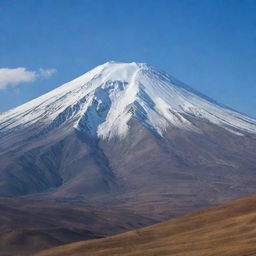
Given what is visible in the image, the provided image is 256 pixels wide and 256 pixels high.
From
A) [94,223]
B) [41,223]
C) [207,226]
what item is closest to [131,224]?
[94,223]

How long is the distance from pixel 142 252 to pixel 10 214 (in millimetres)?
71810

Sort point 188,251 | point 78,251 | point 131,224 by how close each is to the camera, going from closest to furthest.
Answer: point 188,251
point 78,251
point 131,224

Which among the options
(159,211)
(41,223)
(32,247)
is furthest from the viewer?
(159,211)

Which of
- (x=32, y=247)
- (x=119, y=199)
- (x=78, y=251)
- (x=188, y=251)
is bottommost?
(x=188, y=251)

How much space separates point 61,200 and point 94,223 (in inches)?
1858

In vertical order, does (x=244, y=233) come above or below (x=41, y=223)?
below

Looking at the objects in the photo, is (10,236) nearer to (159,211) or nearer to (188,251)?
(188,251)

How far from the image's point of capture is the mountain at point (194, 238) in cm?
6200

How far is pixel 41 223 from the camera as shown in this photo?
429 feet

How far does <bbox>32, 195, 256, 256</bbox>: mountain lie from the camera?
62.0 m

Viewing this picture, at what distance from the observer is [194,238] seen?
71.2 metres

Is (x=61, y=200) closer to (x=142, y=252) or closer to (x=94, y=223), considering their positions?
(x=94, y=223)

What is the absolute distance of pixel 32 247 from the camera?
102688 millimetres

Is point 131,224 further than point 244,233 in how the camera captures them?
Yes
